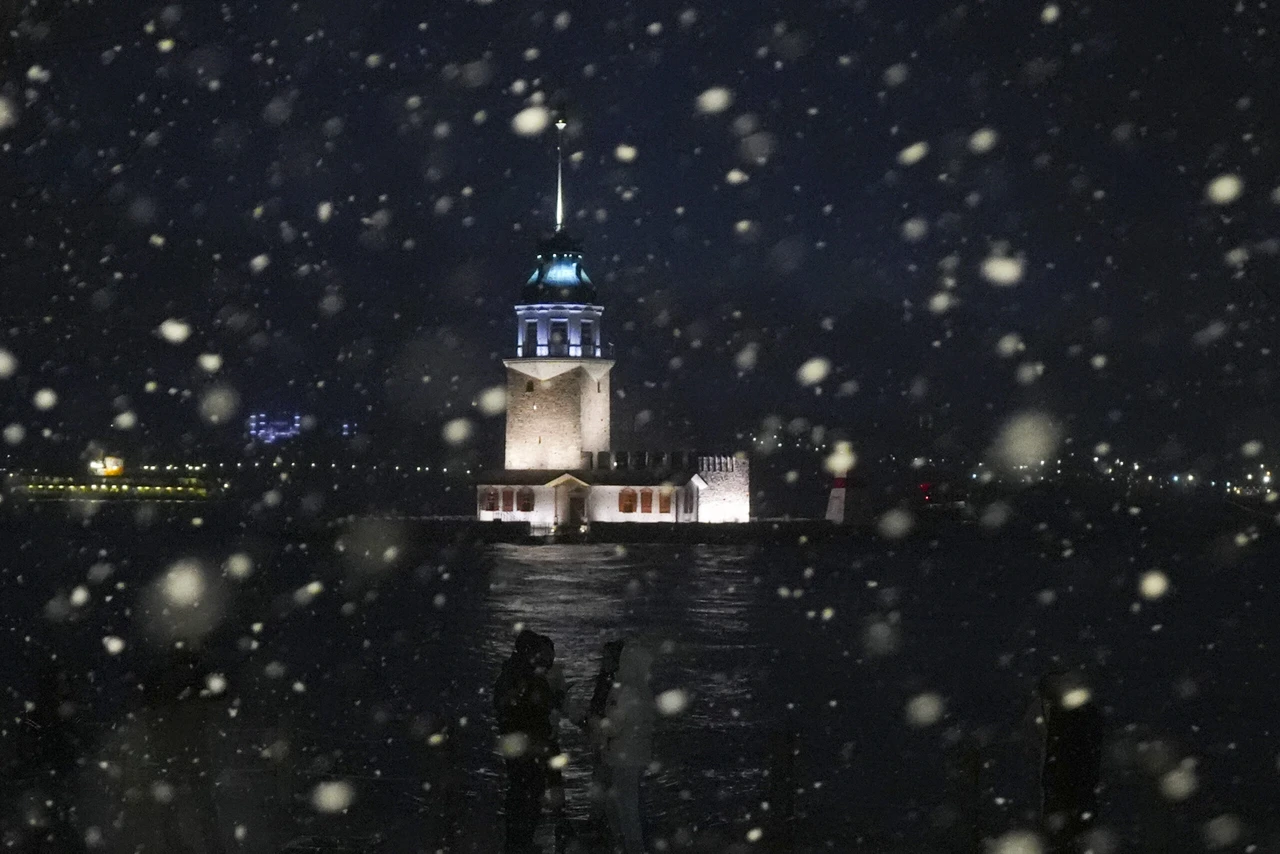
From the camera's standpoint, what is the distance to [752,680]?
1062 inches

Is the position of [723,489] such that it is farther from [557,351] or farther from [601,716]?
→ [601,716]

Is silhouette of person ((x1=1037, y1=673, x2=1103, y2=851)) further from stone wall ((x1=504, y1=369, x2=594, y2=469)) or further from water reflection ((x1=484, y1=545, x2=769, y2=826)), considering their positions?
stone wall ((x1=504, y1=369, x2=594, y2=469))

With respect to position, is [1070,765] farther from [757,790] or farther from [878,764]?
[878,764]

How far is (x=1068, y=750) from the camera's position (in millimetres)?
8734

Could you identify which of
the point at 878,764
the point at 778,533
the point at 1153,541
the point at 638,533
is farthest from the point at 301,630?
the point at 1153,541

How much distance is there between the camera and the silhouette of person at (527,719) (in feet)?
29.7

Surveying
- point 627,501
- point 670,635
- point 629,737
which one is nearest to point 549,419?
point 627,501

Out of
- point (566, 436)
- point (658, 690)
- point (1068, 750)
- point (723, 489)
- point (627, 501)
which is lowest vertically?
point (658, 690)

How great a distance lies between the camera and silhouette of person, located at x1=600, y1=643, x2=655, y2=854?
886cm

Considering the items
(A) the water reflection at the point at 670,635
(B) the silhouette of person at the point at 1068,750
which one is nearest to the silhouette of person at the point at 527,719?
(A) the water reflection at the point at 670,635

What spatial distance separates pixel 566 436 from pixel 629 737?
5811cm

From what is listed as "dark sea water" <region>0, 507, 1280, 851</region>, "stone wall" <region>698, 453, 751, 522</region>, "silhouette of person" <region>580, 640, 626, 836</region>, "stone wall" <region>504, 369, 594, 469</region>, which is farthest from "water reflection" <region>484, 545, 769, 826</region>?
"stone wall" <region>504, 369, 594, 469</region>

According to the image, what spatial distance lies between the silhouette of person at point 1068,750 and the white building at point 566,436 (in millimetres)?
58163

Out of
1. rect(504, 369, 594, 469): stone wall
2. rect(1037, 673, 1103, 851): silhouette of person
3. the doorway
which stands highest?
rect(504, 369, 594, 469): stone wall
